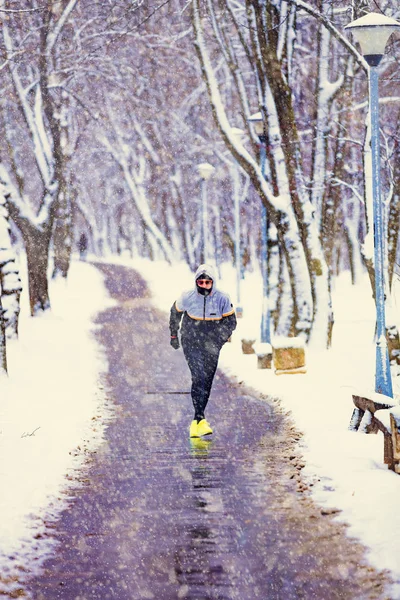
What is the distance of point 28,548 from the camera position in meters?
6.94

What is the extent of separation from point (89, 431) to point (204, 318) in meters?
1.93

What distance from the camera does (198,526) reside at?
734 centimetres

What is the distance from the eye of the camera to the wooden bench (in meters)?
8.45

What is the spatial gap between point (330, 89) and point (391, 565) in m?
16.0

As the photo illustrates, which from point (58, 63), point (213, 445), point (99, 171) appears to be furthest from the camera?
point (99, 171)

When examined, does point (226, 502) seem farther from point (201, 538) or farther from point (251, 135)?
point (251, 135)

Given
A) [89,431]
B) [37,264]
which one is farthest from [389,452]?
[37,264]

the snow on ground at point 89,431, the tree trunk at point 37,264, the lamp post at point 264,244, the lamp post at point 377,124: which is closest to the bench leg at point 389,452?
the snow on ground at point 89,431

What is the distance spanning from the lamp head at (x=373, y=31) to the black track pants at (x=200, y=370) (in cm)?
388

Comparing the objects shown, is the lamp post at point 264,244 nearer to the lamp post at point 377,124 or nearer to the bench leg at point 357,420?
the lamp post at point 377,124

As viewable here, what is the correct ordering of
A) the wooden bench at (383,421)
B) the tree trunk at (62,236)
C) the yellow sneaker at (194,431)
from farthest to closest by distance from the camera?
1. the tree trunk at (62,236)
2. the yellow sneaker at (194,431)
3. the wooden bench at (383,421)

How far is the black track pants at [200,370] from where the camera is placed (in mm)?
11078

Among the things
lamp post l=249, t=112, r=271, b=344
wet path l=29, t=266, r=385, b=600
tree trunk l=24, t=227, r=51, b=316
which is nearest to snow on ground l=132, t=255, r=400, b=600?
wet path l=29, t=266, r=385, b=600

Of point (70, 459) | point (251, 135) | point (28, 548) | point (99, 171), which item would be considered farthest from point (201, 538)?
point (99, 171)
